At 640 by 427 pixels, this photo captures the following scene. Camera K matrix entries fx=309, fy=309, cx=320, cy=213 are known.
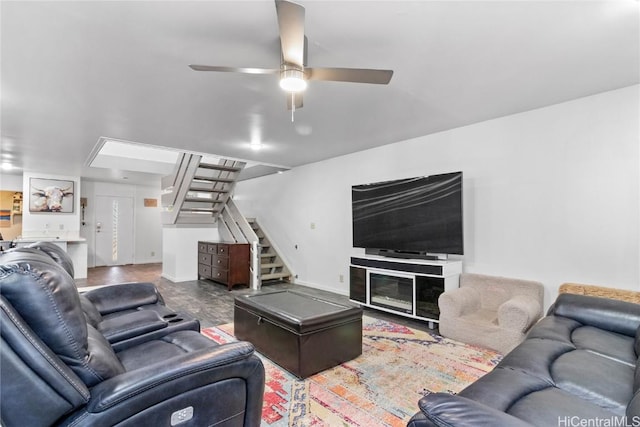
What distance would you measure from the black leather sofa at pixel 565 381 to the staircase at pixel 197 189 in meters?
5.29

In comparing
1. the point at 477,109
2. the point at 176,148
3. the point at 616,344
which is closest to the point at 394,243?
the point at 477,109

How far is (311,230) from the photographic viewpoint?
600cm

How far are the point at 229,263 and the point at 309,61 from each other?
435 cm

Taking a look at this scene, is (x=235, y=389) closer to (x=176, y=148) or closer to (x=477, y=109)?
(x=477, y=109)

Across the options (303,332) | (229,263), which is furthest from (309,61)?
(229,263)

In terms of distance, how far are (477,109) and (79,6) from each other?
133 inches

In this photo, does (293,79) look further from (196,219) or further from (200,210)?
(196,219)

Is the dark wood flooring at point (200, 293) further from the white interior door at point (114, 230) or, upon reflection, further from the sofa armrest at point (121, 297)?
the white interior door at point (114, 230)

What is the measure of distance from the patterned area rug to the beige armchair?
122mm

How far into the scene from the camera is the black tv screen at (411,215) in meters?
3.60

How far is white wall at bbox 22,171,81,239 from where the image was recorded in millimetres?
6703

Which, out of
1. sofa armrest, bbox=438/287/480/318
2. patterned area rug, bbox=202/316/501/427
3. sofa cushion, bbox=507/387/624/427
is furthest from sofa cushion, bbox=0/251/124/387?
sofa armrest, bbox=438/287/480/318

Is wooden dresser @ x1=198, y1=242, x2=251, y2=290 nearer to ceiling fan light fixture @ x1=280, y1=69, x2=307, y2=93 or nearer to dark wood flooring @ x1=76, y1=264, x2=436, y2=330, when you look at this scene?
dark wood flooring @ x1=76, y1=264, x2=436, y2=330

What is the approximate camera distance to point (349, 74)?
1.95 metres
